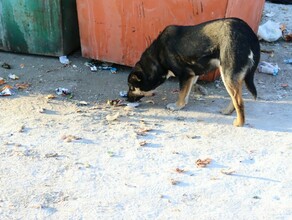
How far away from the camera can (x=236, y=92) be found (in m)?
4.75

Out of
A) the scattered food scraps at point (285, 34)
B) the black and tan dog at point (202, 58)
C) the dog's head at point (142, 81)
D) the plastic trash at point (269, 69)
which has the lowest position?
the scattered food scraps at point (285, 34)

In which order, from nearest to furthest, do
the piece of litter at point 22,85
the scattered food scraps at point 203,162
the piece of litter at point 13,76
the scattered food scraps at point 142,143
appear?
the scattered food scraps at point 203,162 < the scattered food scraps at point 142,143 < the piece of litter at point 22,85 < the piece of litter at point 13,76

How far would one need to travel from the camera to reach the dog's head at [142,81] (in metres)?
5.27

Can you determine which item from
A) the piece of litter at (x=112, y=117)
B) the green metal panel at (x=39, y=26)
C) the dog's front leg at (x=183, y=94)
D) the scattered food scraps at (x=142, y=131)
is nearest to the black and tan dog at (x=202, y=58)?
the dog's front leg at (x=183, y=94)

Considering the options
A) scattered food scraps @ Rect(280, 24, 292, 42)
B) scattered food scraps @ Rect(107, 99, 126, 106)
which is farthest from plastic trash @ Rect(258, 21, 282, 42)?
scattered food scraps @ Rect(107, 99, 126, 106)

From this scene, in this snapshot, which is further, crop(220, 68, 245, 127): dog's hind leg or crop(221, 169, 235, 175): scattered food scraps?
crop(220, 68, 245, 127): dog's hind leg

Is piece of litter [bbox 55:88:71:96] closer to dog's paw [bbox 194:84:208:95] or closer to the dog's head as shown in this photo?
the dog's head

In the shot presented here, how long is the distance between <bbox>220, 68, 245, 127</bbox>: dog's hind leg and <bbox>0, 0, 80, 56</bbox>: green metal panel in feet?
8.43

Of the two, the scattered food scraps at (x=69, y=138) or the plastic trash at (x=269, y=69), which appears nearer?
the scattered food scraps at (x=69, y=138)

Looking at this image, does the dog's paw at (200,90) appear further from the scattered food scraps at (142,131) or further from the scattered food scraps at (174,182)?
the scattered food scraps at (174,182)

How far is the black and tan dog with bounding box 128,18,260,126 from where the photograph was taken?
4.65 metres

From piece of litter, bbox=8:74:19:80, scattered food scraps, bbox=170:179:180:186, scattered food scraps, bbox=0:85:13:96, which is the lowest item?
piece of litter, bbox=8:74:19:80

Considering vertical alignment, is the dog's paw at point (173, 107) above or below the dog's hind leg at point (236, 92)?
below

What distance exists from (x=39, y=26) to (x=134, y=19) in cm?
139
